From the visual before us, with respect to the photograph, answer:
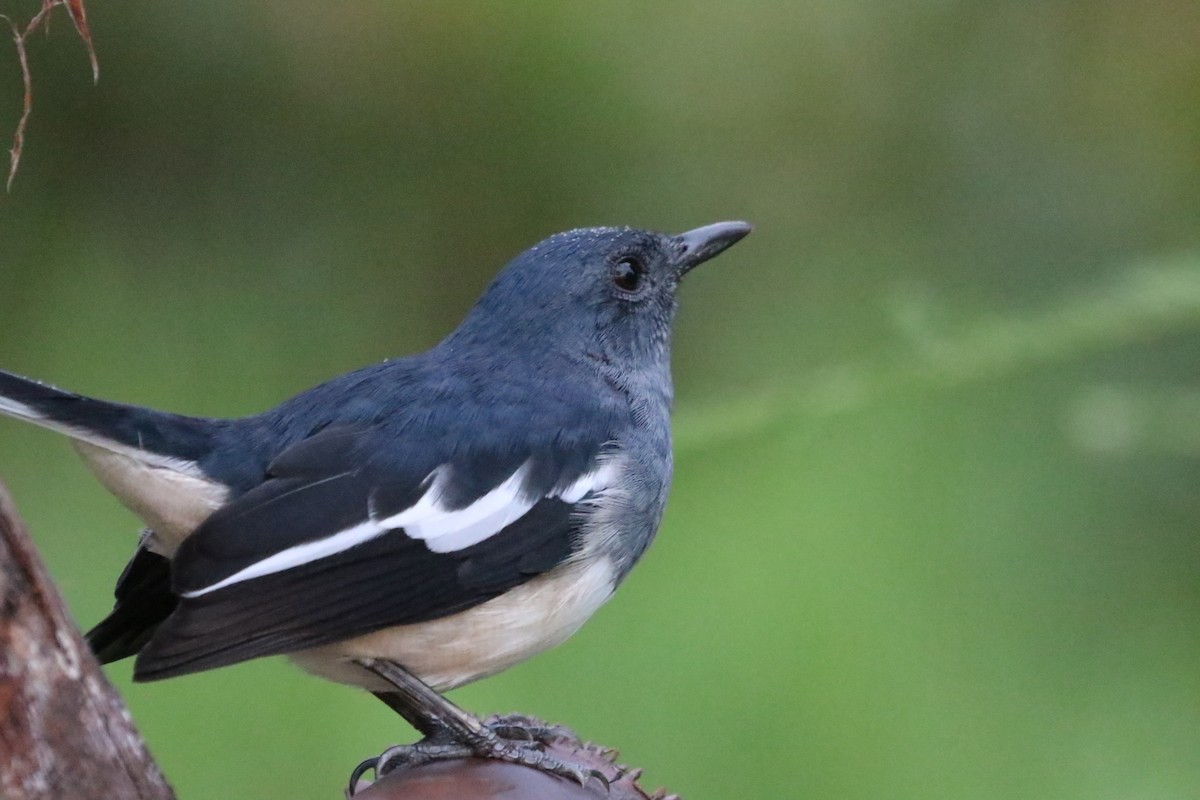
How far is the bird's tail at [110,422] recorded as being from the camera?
1859mm

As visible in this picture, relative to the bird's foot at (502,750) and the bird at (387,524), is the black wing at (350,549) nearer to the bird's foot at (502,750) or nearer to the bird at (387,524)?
the bird at (387,524)

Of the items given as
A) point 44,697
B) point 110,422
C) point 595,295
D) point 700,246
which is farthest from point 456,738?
point 700,246

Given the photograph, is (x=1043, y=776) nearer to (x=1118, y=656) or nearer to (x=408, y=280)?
(x=1118, y=656)

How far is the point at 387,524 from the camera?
2.00 metres

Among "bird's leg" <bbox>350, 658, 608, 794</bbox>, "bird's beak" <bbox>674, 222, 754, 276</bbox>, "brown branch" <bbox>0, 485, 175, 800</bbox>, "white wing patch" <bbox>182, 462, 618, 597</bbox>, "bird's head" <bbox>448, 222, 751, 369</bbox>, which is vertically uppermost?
"bird's beak" <bbox>674, 222, 754, 276</bbox>

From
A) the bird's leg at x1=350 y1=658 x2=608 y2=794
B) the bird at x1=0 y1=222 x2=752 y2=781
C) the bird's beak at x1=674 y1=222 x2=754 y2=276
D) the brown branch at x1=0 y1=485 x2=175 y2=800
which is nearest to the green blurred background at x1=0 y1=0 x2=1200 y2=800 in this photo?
the bird's beak at x1=674 y1=222 x2=754 y2=276

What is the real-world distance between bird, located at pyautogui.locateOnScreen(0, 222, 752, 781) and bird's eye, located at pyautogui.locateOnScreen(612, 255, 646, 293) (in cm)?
27

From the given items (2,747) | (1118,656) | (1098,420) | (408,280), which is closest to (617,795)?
(2,747)

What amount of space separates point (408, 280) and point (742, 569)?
39.0 inches

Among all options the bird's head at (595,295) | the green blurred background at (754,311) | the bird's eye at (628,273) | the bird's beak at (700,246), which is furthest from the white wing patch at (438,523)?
the green blurred background at (754,311)

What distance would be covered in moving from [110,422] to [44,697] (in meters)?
0.68

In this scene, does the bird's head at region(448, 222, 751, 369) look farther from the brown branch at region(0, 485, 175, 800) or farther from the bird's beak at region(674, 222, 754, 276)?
the brown branch at region(0, 485, 175, 800)

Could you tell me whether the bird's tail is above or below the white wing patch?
below

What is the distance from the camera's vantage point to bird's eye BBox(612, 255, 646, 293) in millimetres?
2523
